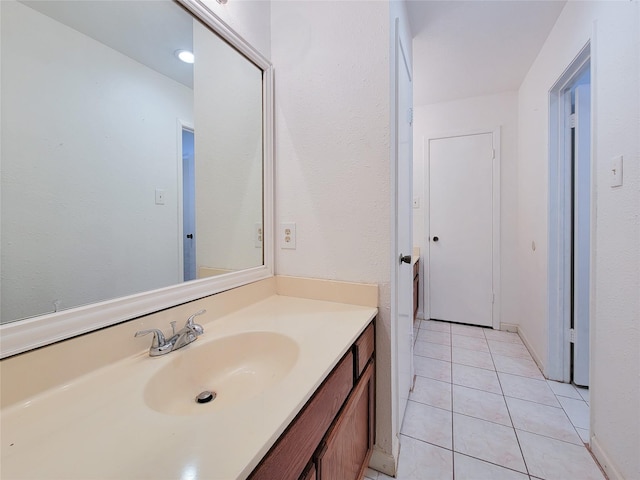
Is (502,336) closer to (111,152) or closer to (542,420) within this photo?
(542,420)

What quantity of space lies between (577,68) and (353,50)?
146 cm

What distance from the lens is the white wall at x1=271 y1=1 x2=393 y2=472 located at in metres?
1.12

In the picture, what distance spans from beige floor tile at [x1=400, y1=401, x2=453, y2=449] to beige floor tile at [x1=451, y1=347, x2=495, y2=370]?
69 cm

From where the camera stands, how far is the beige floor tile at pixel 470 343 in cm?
236

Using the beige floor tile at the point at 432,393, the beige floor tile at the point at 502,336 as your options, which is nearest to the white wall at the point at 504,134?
the beige floor tile at the point at 502,336

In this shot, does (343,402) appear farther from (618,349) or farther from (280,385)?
(618,349)

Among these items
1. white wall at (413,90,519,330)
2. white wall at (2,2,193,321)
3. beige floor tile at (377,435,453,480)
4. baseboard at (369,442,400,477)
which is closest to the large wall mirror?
white wall at (2,2,193,321)

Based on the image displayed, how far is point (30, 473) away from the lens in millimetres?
396

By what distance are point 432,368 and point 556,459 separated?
834 mm

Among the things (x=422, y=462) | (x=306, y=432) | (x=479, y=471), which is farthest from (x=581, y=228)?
(x=306, y=432)

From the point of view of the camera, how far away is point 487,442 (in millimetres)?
1349

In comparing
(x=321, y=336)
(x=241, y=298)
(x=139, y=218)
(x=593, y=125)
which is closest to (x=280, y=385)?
(x=321, y=336)

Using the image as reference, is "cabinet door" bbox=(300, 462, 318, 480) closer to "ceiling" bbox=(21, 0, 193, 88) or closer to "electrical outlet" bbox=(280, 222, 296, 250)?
"electrical outlet" bbox=(280, 222, 296, 250)

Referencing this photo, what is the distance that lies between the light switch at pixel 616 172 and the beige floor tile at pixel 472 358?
60.1 inches
